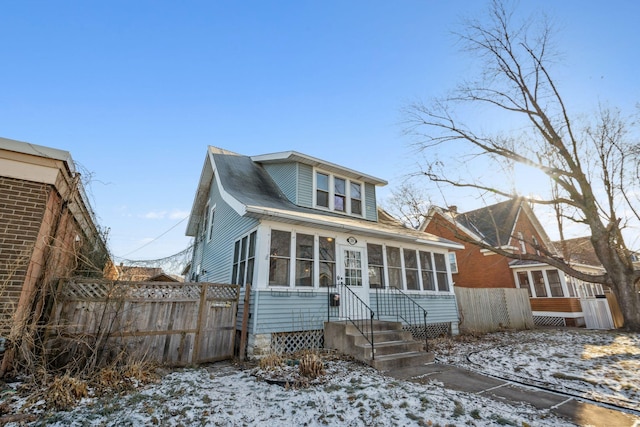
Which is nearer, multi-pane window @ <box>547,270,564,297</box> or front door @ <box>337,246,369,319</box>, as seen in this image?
front door @ <box>337,246,369,319</box>

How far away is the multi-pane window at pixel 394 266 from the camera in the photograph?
9.61 metres

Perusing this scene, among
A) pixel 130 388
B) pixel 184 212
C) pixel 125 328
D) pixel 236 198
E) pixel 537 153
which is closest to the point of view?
pixel 130 388

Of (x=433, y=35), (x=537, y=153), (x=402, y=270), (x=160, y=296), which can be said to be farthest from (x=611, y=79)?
(x=160, y=296)

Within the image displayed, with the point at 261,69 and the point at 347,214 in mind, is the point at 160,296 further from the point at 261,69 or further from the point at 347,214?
the point at 261,69

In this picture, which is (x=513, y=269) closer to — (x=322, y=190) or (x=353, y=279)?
(x=353, y=279)

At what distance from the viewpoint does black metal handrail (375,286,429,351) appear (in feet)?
29.7

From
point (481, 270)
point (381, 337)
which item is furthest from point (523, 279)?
point (381, 337)

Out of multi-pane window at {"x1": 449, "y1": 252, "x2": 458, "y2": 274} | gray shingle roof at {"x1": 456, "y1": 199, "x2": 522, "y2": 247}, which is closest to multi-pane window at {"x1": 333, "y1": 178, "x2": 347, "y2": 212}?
gray shingle roof at {"x1": 456, "y1": 199, "x2": 522, "y2": 247}

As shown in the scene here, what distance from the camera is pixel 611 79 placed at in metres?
10.0

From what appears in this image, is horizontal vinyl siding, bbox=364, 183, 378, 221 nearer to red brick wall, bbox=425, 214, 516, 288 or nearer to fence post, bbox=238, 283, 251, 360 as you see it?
fence post, bbox=238, 283, 251, 360

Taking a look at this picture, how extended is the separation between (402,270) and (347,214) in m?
2.82

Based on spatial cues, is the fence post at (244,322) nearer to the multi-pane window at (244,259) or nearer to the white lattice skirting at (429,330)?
the multi-pane window at (244,259)

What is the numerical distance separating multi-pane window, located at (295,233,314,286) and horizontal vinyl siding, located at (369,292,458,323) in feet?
13.6

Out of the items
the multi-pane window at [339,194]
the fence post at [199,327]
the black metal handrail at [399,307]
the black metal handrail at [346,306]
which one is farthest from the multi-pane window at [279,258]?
the multi-pane window at [339,194]
